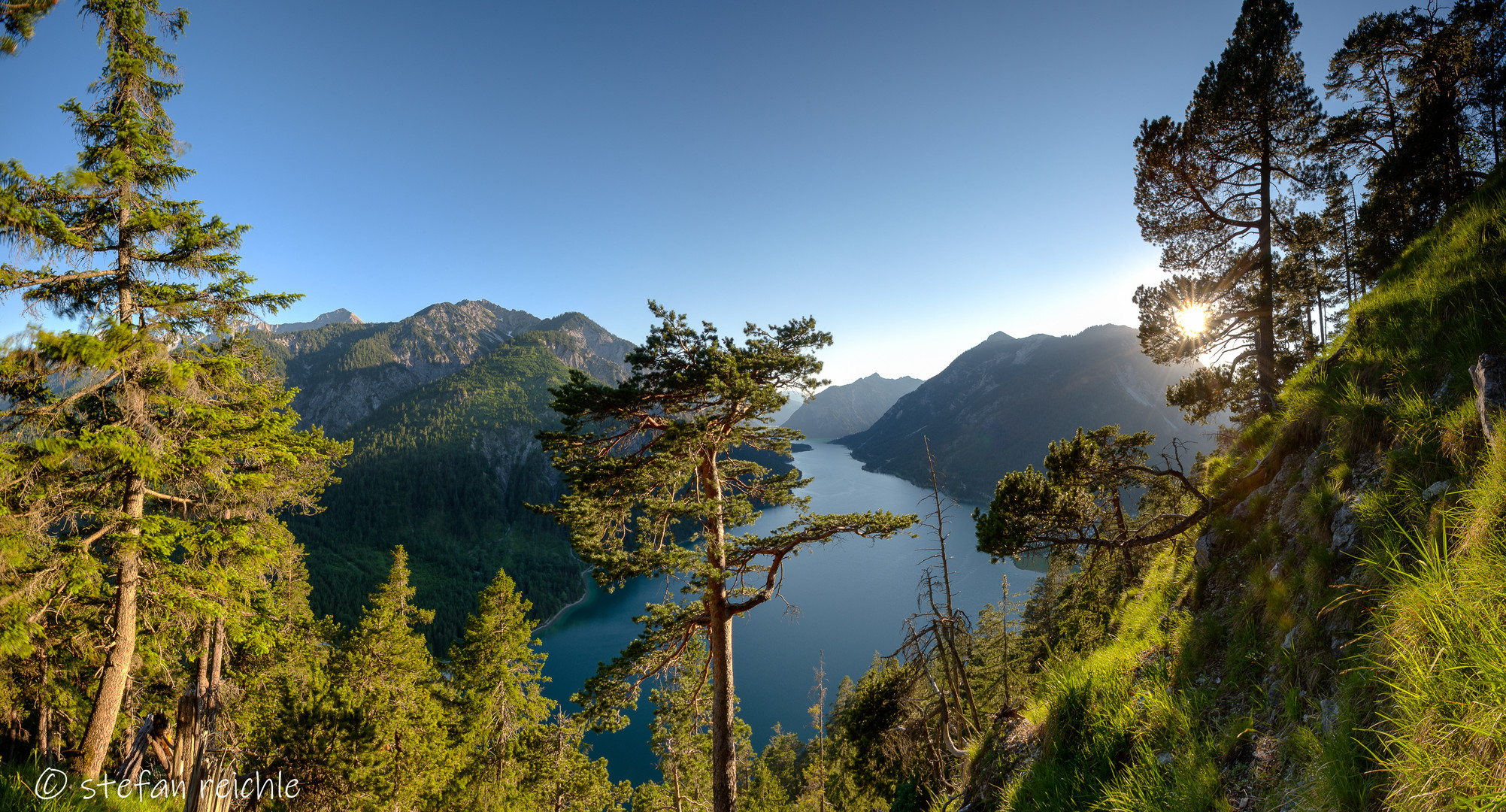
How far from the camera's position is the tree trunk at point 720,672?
323 inches

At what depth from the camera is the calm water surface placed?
46.8m

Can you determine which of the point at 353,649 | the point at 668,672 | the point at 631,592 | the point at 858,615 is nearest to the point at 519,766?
the point at 353,649

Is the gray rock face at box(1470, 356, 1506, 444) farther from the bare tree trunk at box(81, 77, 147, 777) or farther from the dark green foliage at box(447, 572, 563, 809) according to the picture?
the dark green foliage at box(447, 572, 563, 809)

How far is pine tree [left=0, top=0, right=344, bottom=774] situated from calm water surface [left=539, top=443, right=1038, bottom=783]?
29.2 m

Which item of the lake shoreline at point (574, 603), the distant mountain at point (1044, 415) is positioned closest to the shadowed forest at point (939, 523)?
the lake shoreline at point (574, 603)

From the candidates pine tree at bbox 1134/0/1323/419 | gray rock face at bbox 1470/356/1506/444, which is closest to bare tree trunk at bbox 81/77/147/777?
gray rock face at bbox 1470/356/1506/444

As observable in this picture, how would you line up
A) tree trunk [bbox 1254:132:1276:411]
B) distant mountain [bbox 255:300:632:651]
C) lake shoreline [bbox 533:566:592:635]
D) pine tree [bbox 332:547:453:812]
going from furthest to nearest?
distant mountain [bbox 255:300:632:651] → lake shoreline [bbox 533:566:592:635] → pine tree [bbox 332:547:453:812] → tree trunk [bbox 1254:132:1276:411]

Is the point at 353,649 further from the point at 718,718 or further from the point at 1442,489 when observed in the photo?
the point at 1442,489

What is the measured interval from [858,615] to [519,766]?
165ft

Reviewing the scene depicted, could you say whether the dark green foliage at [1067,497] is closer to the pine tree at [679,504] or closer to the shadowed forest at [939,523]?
the shadowed forest at [939,523]

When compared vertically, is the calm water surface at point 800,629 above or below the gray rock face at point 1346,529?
below

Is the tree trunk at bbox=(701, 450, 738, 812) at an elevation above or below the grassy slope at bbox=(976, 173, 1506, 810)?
below

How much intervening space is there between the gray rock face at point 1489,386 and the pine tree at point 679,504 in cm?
600

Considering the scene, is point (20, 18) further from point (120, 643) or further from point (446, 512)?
point (446, 512)
